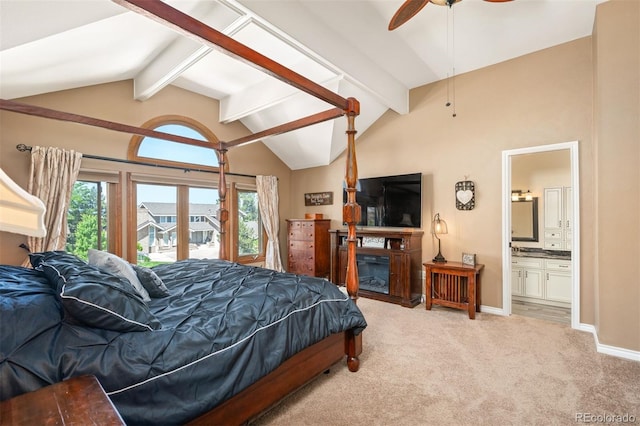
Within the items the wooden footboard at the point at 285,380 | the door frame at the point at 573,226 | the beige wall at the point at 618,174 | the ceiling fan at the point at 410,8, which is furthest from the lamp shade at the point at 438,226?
the ceiling fan at the point at 410,8

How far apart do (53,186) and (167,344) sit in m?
3.16

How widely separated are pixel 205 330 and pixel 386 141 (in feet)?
13.5

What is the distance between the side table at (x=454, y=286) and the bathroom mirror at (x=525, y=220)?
→ 1816mm

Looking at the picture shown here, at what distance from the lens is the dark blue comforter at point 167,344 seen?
109cm

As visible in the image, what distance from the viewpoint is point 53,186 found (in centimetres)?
329

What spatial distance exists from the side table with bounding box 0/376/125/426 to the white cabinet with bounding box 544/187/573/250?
5.76 meters

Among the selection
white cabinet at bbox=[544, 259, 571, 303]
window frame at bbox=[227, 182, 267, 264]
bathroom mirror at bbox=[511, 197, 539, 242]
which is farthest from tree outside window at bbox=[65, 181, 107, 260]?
bathroom mirror at bbox=[511, 197, 539, 242]

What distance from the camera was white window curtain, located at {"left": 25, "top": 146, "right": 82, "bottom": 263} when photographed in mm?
3215

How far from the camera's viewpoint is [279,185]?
6051mm

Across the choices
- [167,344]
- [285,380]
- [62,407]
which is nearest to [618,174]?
[285,380]

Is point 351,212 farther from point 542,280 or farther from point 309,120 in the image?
point 542,280

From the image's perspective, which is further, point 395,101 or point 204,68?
point 395,101

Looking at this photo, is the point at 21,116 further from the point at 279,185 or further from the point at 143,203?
the point at 279,185

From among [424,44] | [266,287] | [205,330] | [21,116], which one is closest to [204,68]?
[21,116]
